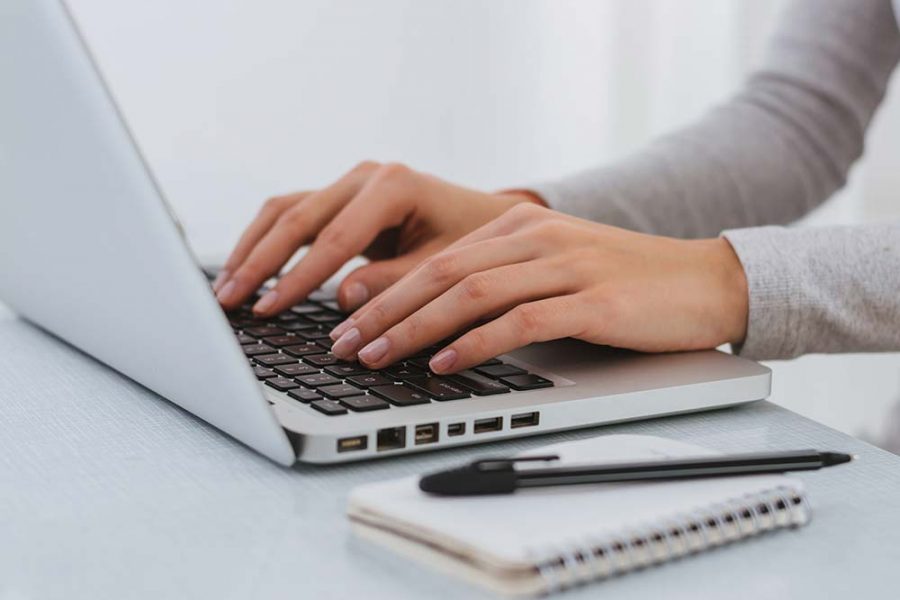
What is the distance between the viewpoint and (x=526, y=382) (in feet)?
1.93

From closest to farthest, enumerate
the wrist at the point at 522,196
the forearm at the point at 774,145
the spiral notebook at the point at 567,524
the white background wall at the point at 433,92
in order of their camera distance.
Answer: the spiral notebook at the point at 567,524
the wrist at the point at 522,196
the forearm at the point at 774,145
the white background wall at the point at 433,92

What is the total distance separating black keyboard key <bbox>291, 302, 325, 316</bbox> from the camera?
0.81 m

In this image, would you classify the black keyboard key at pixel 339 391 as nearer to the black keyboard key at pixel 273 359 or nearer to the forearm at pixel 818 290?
the black keyboard key at pixel 273 359

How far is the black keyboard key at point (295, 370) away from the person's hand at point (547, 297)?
0.02 m

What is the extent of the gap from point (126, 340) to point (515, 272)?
8.8 inches

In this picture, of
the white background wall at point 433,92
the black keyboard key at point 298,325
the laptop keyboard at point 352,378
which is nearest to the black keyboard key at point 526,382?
the laptop keyboard at point 352,378

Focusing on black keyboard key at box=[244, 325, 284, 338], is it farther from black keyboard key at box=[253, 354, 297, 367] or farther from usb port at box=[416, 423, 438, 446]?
usb port at box=[416, 423, 438, 446]

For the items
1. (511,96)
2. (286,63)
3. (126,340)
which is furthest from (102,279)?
(511,96)

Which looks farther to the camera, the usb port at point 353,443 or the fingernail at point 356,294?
the fingernail at point 356,294

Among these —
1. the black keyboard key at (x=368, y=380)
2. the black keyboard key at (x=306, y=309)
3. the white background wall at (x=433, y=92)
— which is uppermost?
the black keyboard key at (x=368, y=380)

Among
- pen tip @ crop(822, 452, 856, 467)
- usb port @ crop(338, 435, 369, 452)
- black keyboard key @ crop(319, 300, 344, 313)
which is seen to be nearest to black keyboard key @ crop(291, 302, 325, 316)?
black keyboard key @ crop(319, 300, 344, 313)

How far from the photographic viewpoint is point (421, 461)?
52cm

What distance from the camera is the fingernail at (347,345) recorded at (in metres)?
0.63

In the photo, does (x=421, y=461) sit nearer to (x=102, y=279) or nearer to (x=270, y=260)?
(x=102, y=279)
